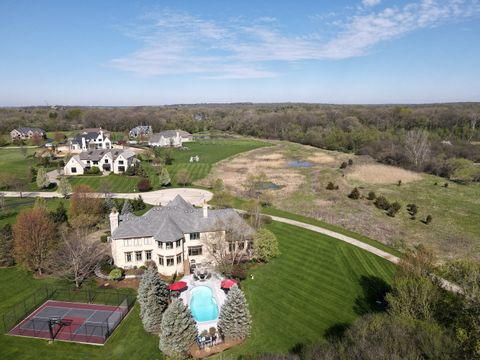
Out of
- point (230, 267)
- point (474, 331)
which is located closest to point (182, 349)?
point (230, 267)

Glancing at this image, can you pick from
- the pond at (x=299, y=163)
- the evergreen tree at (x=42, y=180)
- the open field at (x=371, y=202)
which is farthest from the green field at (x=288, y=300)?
the pond at (x=299, y=163)

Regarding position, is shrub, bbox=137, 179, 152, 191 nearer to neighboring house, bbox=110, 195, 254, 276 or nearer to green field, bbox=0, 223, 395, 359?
neighboring house, bbox=110, 195, 254, 276

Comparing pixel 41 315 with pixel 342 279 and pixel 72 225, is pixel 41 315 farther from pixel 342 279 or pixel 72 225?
pixel 342 279

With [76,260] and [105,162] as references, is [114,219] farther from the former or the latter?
[105,162]

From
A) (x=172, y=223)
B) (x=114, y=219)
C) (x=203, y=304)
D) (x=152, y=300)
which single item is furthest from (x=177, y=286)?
(x=114, y=219)

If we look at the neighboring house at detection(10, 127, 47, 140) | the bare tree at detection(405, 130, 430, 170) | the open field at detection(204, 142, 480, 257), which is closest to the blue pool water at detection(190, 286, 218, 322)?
the open field at detection(204, 142, 480, 257)

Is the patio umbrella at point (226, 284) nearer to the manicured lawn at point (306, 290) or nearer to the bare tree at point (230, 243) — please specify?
the manicured lawn at point (306, 290)
